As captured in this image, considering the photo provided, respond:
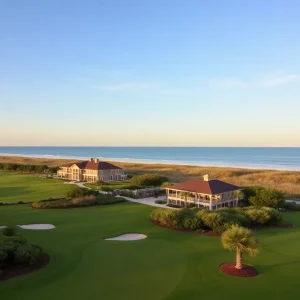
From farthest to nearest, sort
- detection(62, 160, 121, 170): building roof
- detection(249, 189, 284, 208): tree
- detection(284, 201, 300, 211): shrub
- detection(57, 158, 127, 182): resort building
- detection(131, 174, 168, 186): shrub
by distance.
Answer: detection(62, 160, 121, 170): building roof
detection(57, 158, 127, 182): resort building
detection(131, 174, 168, 186): shrub
detection(284, 201, 300, 211): shrub
detection(249, 189, 284, 208): tree

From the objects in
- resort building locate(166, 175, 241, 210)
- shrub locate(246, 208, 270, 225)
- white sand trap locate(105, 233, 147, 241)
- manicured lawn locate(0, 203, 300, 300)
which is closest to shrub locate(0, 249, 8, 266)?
manicured lawn locate(0, 203, 300, 300)

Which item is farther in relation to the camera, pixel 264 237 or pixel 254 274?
pixel 264 237

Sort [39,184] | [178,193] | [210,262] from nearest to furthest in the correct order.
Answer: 1. [210,262]
2. [178,193]
3. [39,184]

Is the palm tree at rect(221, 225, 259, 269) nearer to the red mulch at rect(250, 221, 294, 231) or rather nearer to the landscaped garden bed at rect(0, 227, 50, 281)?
the landscaped garden bed at rect(0, 227, 50, 281)

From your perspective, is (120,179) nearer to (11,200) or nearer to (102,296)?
(11,200)

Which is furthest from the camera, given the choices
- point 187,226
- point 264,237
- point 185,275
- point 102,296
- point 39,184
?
point 39,184

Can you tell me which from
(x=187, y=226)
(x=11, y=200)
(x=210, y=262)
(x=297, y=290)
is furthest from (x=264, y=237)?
(x=11, y=200)

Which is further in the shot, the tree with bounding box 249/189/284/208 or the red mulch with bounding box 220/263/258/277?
the tree with bounding box 249/189/284/208

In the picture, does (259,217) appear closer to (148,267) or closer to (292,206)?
(292,206)
